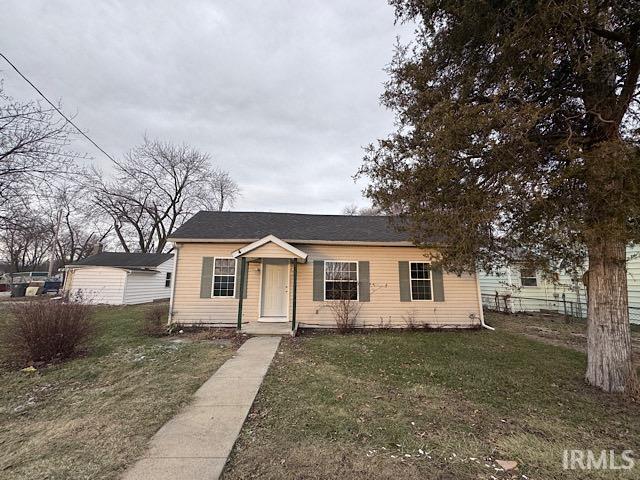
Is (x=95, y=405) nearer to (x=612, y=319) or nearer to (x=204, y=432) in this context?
(x=204, y=432)

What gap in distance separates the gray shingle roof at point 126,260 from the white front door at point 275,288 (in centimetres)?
1208

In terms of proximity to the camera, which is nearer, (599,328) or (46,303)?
(599,328)

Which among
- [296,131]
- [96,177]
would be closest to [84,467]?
[296,131]

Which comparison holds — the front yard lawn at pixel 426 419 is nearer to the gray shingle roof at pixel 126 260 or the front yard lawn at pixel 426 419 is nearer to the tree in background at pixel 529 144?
the tree in background at pixel 529 144

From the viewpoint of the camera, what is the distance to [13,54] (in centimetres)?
609

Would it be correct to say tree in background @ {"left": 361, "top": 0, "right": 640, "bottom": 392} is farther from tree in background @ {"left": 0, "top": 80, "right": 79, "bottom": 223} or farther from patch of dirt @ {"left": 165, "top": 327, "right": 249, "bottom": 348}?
tree in background @ {"left": 0, "top": 80, "right": 79, "bottom": 223}

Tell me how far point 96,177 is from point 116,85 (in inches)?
725

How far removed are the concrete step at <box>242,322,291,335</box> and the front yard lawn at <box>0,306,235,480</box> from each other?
4.25 feet

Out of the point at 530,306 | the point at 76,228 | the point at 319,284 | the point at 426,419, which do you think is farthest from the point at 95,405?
the point at 76,228

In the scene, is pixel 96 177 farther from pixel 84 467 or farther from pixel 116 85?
pixel 84 467

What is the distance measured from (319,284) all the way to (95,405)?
624cm

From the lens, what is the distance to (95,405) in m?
3.72

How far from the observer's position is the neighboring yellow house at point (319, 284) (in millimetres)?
9039

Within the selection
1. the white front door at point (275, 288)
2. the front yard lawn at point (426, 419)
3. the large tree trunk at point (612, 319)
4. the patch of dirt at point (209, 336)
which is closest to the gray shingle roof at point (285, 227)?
the white front door at point (275, 288)
